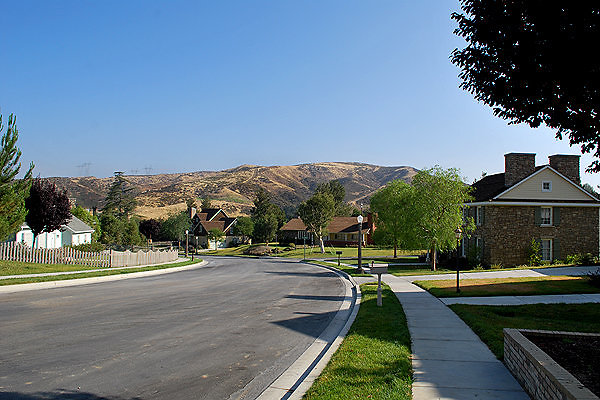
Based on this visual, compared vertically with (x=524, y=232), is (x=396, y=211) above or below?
above

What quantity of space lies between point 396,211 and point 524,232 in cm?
1036

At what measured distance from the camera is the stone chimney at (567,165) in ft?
115

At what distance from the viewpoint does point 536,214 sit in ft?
112

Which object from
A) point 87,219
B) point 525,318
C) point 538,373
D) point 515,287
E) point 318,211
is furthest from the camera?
point 318,211

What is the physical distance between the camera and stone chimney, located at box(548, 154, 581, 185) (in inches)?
1380

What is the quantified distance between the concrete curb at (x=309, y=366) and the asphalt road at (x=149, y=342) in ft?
0.77

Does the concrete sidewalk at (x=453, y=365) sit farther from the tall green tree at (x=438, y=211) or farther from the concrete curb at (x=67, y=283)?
the tall green tree at (x=438, y=211)

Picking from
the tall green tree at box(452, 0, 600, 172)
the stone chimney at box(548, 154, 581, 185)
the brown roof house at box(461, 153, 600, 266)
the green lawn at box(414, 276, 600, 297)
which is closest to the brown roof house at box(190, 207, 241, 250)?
the brown roof house at box(461, 153, 600, 266)

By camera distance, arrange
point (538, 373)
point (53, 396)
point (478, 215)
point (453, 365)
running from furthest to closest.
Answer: point (478, 215) → point (453, 365) → point (53, 396) → point (538, 373)

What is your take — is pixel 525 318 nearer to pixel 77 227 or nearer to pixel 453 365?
pixel 453 365

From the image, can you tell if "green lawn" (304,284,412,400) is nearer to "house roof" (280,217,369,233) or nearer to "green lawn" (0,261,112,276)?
"green lawn" (0,261,112,276)

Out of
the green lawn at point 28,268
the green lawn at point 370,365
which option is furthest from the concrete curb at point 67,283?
the green lawn at point 370,365

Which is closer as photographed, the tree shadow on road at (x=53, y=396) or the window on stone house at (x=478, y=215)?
the tree shadow on road at (x=53, y=396)

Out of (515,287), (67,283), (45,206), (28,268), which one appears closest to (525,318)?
(515,287)
